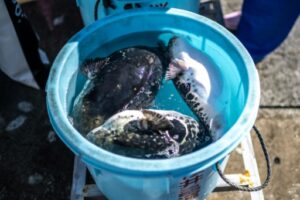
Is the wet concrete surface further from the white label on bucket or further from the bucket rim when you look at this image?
the bucket rim

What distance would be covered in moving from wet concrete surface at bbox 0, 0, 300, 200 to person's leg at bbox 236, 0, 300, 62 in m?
0.13

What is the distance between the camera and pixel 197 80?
156 cm

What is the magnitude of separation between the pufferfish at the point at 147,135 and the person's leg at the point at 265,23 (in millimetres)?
740

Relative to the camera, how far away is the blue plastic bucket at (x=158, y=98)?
1168mm

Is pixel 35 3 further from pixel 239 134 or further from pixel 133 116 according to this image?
pixel 239 134

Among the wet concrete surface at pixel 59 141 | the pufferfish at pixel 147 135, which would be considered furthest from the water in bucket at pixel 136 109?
the wet concrete surface at pixel 59 141

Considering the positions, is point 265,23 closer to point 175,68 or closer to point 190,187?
point 175,68

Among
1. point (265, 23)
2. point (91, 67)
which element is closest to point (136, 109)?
point (91, 67)

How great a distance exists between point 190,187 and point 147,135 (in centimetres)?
21

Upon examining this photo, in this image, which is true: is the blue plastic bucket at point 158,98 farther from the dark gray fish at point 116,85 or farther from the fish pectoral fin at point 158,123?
the fish pectoral fin at point 158,123

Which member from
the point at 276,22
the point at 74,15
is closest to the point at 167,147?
the point at 276,22

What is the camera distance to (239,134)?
1.21m

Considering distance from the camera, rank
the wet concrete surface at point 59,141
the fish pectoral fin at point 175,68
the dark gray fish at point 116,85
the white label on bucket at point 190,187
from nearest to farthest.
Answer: the white label on bucket at point 190,187, the dark gray fish at point 116,85, the fish pectoral fin at point 175,68, the wet concrete surface at point 59,141

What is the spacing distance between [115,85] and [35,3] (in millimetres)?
1182
